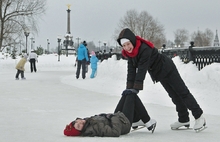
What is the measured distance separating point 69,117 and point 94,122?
6.87 feet

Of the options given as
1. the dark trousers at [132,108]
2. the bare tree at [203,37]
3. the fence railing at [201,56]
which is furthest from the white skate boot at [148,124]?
the bare tree at [203,37]

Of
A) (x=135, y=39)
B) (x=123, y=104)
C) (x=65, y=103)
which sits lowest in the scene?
(x=65, y=103)

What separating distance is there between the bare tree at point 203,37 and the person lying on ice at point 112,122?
91703mm

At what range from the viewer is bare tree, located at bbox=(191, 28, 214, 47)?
95.8 metres

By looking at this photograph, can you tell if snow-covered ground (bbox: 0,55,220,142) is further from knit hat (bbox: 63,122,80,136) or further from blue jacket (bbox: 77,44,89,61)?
blue jacket (bbox: 77,44,89,61)

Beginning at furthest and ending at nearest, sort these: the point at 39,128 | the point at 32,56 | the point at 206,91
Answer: the point at 32,56 < the point at 206,91 < the point at 39,128

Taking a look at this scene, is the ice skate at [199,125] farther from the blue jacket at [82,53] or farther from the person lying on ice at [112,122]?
the blue jacket at [82,53]

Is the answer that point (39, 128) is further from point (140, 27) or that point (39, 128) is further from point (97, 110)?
point (140, 27)

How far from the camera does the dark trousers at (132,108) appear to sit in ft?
A: 15.6

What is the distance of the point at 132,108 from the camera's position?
15.7 feet

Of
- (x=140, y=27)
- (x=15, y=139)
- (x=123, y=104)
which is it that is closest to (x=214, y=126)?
(x=123, y=104)

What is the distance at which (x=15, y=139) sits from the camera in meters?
4.50

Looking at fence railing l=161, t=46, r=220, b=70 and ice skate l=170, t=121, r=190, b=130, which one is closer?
ice skate l=170, t=121, r=190, b=130

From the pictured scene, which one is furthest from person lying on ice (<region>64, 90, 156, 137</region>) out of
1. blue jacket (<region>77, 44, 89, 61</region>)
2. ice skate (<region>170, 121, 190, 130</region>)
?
blue jacket (<region>77, 44, 89, 61</region>)
